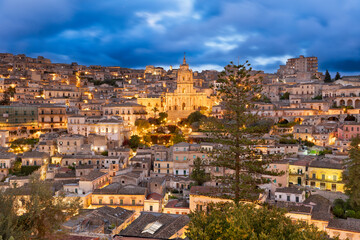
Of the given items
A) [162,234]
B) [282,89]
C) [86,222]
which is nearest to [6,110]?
[86,222]

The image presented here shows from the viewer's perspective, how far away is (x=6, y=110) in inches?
1700

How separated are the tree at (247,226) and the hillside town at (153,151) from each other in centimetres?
208

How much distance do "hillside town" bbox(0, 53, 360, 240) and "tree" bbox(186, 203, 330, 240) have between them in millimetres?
2084

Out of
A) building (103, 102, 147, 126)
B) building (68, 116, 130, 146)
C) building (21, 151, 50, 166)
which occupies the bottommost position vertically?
building (21, 151, 50, 166)

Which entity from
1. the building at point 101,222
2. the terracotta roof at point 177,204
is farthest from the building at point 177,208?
the building at point 101,222

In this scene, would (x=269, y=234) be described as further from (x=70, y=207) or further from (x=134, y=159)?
(x=134, y=159)

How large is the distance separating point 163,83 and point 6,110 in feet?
129

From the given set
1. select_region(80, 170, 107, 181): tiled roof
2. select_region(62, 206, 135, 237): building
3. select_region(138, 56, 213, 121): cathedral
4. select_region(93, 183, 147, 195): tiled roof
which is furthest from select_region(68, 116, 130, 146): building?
select_region(62, 206, 135, 237): building

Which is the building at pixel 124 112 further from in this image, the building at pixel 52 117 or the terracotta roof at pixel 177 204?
the terracotta roof at pixel 177 204

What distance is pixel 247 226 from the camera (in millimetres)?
8328

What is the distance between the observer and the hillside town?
20688 millimetres

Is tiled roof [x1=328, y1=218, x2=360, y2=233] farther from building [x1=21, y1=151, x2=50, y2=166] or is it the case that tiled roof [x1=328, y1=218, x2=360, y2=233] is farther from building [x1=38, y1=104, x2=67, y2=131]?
building [x1=38, y1=104, x2=67, y2=131]

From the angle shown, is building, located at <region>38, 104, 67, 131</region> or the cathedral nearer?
building, located at <region>38, 104, 67, 131</region>

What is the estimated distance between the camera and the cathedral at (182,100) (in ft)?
181
